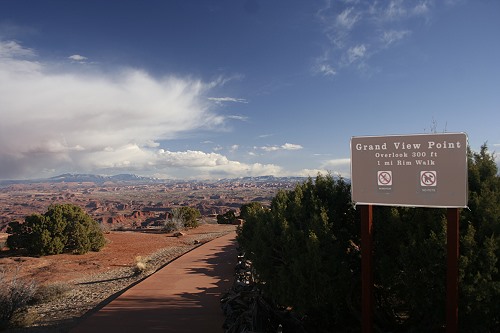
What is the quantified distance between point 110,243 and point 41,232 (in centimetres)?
479

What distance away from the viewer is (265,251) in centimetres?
646

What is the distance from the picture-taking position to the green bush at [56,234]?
19.2 meters

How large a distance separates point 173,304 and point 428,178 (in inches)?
269

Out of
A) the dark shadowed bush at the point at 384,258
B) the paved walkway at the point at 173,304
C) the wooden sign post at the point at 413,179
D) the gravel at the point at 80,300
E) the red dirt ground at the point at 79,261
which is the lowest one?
the red dirt ground at the point at 79,261

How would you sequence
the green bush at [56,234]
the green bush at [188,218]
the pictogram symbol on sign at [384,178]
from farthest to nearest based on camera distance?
the green bush at [188,218]
the green bush at [56,234]
the pictogram symbol on sign at [384,178]

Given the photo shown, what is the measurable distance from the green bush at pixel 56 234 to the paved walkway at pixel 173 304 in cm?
887

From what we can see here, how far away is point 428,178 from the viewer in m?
4.70

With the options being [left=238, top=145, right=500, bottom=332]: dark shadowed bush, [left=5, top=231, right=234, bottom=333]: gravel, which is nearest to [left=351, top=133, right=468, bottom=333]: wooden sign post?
[left=238, top=145, right=500, bottom=332]: dark shadowed bush

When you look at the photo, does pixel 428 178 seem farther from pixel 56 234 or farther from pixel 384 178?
pixel 56 234

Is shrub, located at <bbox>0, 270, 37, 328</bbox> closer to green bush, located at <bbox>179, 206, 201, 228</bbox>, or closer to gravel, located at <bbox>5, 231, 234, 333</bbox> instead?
gravel, located at <bbox>5, 231, 234, 333</bbox>

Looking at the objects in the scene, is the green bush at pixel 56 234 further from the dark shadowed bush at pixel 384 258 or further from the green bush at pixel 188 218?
the dark shadowed bush at pixel 384 258

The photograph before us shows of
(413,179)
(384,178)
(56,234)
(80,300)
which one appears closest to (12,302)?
(80,300)

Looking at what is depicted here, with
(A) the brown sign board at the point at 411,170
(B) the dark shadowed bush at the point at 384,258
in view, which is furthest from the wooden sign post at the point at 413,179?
(B) the dark shadowed bush at the point at 384,258

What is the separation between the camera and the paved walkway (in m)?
7.43
